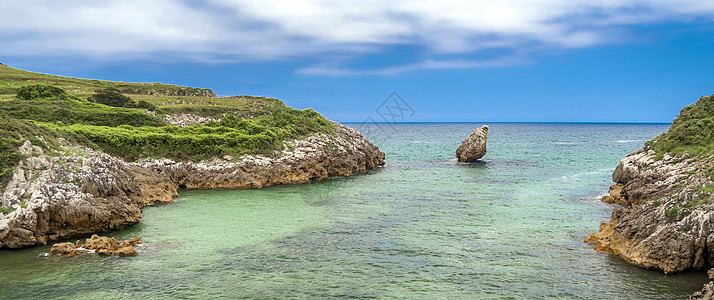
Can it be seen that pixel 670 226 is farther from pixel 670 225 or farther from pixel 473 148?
pixel 473 148

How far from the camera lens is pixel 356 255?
68.6ft

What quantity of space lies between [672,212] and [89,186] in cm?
2698

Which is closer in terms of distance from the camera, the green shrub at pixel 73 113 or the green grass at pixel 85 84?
the green shrub at pixel 73 113

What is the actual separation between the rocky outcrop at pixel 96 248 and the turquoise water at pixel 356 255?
49 cm

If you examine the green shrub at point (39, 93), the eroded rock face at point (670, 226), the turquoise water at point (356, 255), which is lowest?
the turquoise water at point (356, 255)

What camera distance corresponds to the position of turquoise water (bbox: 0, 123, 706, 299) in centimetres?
1662

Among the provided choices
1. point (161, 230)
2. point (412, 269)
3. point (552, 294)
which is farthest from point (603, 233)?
point (161, 230)

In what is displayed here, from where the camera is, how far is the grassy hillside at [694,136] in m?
24.7

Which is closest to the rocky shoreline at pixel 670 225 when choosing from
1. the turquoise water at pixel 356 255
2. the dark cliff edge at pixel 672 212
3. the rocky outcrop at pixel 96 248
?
the dark cliff edge at pixel 672 212

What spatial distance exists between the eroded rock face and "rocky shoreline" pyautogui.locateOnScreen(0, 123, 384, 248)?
956 inches

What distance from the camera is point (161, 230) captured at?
24844 mm

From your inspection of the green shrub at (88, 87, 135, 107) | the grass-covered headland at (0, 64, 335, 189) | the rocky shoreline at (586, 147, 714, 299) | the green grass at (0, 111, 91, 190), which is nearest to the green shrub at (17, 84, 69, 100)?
the grass-covered headland at (0, 64, 335, 189)

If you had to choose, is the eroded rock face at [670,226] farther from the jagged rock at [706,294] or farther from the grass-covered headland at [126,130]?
the grass-covered headland at [126,130]

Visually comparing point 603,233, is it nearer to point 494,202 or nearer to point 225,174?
point 494,202
